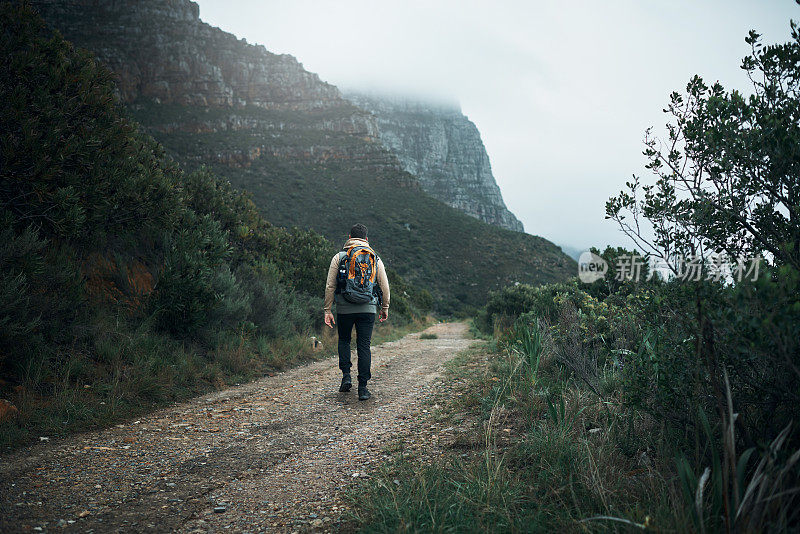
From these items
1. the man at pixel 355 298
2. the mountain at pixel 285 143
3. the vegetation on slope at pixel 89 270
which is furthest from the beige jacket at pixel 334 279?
the mountain at pixel 285 143

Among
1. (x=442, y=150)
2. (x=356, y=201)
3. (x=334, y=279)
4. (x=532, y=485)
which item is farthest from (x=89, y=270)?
(x=442, y=150)

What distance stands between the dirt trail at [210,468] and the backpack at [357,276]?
4.18 feet

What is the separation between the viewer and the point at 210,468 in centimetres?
280

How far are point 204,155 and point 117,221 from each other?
3973 centimetres

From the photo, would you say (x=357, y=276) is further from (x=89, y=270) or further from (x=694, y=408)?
(x=89, y=270)

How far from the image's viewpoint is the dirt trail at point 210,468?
213cm

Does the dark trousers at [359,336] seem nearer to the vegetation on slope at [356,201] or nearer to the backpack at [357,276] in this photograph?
the backpack at [357,276]

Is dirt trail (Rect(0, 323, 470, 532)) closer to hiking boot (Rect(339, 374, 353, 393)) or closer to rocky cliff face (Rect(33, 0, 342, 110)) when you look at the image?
hiking boot (Rect(339, 374, 353, 393))

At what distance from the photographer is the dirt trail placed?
2131mm

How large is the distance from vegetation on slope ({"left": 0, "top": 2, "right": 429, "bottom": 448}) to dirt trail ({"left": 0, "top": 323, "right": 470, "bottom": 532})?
58 cm

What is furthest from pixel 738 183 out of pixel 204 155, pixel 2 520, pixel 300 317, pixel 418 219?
pixel 204 155

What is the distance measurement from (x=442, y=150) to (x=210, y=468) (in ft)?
439

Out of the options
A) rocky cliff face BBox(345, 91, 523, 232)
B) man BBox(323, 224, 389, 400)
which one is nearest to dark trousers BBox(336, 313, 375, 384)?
man BBox(323, 224, 389, 400)

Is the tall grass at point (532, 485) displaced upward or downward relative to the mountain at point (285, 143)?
downward
